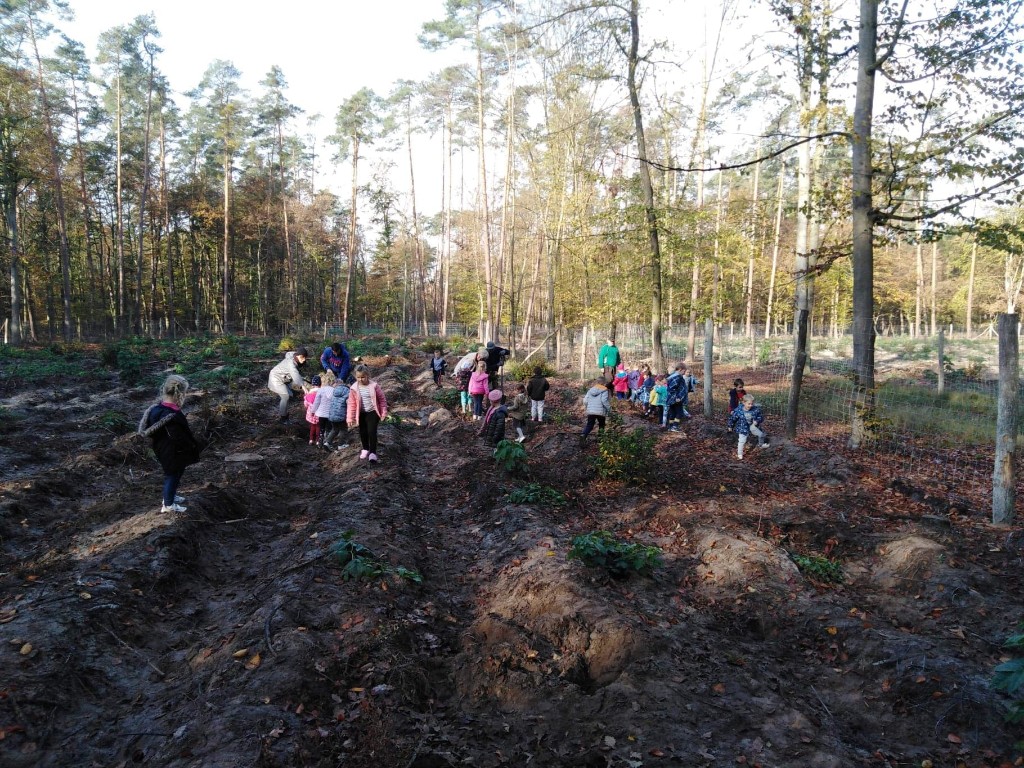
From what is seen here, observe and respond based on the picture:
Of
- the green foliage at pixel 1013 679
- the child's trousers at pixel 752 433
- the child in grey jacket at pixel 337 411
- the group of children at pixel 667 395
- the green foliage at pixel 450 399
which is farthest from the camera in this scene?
the green foliage at pixel 450 399

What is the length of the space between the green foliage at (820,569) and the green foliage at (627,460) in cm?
287

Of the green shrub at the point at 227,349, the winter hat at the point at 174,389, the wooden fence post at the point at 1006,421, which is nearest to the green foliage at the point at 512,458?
the winter hat at the point at 174,389

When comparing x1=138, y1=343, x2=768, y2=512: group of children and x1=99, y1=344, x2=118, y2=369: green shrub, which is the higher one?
x1=99, y1=344, x2=118, y2=369: green shrub

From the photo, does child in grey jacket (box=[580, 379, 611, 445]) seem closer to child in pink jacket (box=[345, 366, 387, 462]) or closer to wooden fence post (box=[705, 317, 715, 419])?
wooden fence post (box=[705, 317, 715, 419])

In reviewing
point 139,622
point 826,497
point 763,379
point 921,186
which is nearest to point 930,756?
point 826,497

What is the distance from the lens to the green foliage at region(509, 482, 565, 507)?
804 cm

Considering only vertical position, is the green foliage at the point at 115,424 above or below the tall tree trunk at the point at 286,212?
below

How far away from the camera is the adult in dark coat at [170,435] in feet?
21.9

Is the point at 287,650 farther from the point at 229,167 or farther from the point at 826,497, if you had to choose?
the point at 229,167

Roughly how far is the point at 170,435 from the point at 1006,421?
30.4 ft

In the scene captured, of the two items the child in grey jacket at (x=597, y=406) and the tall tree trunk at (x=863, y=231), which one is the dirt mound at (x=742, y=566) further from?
the tall tree trunk at (x=863, y=231)

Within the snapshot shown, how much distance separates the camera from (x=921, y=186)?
8.98m

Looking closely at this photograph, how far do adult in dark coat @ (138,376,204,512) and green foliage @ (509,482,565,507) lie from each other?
4044 mm

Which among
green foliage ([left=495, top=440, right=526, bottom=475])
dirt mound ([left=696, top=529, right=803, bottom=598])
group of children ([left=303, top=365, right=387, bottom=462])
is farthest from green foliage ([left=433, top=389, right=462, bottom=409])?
dirt mound ([left=696, top=529, right=803, bottom=598])
